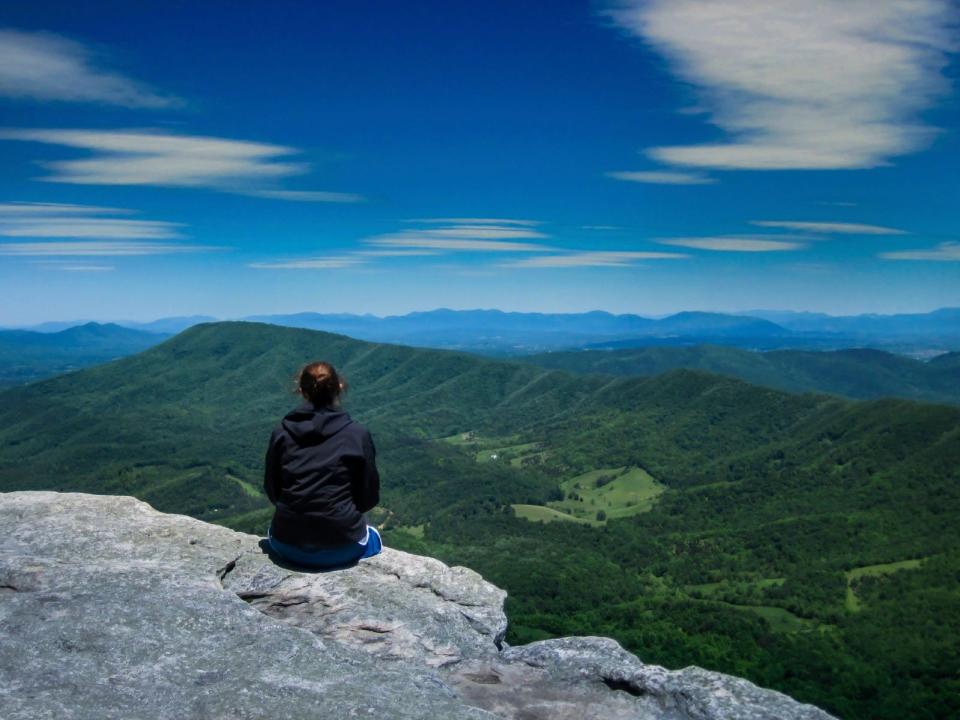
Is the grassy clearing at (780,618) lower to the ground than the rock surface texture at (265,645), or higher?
lower

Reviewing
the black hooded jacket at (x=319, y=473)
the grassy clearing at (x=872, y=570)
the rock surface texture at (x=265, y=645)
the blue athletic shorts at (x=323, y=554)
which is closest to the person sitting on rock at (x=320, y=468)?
the black hooded jacket at (x=319, y=473)

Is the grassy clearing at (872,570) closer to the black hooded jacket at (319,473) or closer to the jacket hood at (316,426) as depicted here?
the black hooded jacket at (319,473)

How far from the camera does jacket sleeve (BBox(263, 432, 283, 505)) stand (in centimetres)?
1414

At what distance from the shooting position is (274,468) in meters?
14.4

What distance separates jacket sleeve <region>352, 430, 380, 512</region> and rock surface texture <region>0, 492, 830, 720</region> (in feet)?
6.34

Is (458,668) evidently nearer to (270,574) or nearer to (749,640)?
(270,574)

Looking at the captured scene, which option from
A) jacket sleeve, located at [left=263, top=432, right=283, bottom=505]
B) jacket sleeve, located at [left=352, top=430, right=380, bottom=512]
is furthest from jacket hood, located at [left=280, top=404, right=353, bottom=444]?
jacket sleeve, located at [left=352, top=430, right=380, bottom=512]

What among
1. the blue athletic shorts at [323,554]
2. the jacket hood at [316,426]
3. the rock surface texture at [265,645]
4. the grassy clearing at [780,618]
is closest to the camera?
the rock surface texture at [265,645]

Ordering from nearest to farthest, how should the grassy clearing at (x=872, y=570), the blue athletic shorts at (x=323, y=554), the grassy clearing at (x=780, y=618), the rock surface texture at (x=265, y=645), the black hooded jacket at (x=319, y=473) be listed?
the rock surface texture at (x=265, y=645), the black hooded jacket at (x=319, y=473), the blue athletic shorts at (x=323, y=554), the grassy clearing at (x=780, y=618), the grassy clearing at (x=872, y=570)

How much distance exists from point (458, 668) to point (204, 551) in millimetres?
6679

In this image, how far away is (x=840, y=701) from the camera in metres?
86.6

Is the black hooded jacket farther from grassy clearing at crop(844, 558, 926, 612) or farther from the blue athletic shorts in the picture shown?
grassy clearing at crop(844, 558, 926, 612)

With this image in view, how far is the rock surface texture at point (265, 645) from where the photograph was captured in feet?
33.8

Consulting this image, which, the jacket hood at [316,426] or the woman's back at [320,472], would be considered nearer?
the woman's back at [320,472]
